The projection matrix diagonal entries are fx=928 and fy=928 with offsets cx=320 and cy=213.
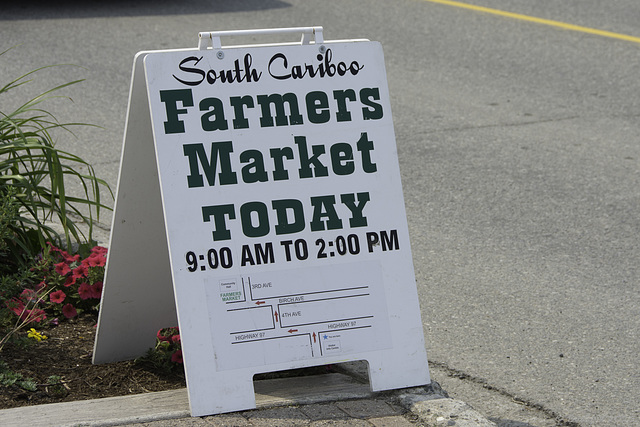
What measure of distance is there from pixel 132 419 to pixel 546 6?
8792 millimetres

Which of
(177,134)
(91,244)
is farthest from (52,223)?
(177,134)

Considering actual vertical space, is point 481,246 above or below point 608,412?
above

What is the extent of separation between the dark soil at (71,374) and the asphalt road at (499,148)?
1.30 metres

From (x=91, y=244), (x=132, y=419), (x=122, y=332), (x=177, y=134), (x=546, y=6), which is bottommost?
(x=132, y=419)

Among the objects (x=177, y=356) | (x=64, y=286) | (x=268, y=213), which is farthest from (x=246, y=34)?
(x=64, y=286)

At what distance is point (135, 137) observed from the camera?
3473mm

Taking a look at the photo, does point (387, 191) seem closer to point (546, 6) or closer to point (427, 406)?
point (427, 406)

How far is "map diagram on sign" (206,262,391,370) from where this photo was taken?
3318 mm

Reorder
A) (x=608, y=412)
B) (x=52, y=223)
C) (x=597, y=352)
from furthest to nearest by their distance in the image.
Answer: (x=52, y=223) → (x=597, y=352) → (x=608, y=412)

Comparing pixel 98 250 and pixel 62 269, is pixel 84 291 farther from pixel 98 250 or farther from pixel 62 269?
pixel 98 250

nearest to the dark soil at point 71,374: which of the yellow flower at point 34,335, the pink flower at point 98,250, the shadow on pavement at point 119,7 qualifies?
the yellow flower at point 34,335

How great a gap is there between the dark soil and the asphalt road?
1.30 metres

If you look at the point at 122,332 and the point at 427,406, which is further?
the point at 122,332

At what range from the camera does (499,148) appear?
6711 mm
